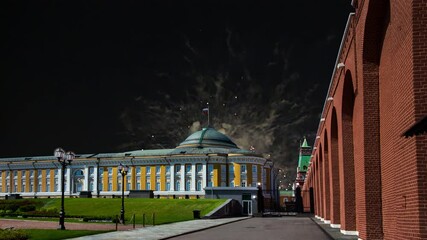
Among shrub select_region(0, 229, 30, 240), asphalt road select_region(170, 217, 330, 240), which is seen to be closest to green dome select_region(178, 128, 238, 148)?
asphalt road select_region(170, 217, 330, 240)

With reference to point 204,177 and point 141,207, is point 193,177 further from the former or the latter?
point 141,207

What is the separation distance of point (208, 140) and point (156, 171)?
48.3 ft

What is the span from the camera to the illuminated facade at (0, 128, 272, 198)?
108812mm

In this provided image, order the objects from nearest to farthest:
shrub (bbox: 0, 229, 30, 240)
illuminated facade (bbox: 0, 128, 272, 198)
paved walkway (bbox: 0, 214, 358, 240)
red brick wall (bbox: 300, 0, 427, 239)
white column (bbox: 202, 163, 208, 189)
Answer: red brick wall (bbox: 300, 0, 427, 239), shrub (bbox: 0, 229, 30, 240), paved walkway (bbox: 0, 214, 358, 240), white column (bbox: 202, 163, 208, 189), illuminated facade (bbox: 0, 128, 272, 198)

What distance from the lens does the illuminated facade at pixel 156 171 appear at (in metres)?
109

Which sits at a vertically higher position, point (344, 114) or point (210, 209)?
point (344, 114)

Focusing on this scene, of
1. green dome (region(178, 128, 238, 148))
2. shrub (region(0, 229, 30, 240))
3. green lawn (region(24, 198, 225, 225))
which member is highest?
green dome (region(178, 128, 238, 148))

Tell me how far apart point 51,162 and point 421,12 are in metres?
118

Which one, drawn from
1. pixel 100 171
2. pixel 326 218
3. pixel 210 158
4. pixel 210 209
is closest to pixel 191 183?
pixel 210 158

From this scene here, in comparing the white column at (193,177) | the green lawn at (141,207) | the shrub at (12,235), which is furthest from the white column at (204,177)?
the shrub at (12,235)

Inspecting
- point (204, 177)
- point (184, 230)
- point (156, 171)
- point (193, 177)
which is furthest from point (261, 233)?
point (156, 171)

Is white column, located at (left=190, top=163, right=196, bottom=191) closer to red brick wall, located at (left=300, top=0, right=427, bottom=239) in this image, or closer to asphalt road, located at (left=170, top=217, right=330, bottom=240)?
asphalt road, located at (left=170, top=217, right=330, bottom=240)

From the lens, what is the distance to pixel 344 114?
83.7ft

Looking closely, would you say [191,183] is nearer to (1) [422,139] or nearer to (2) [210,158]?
(2) [210,158]
